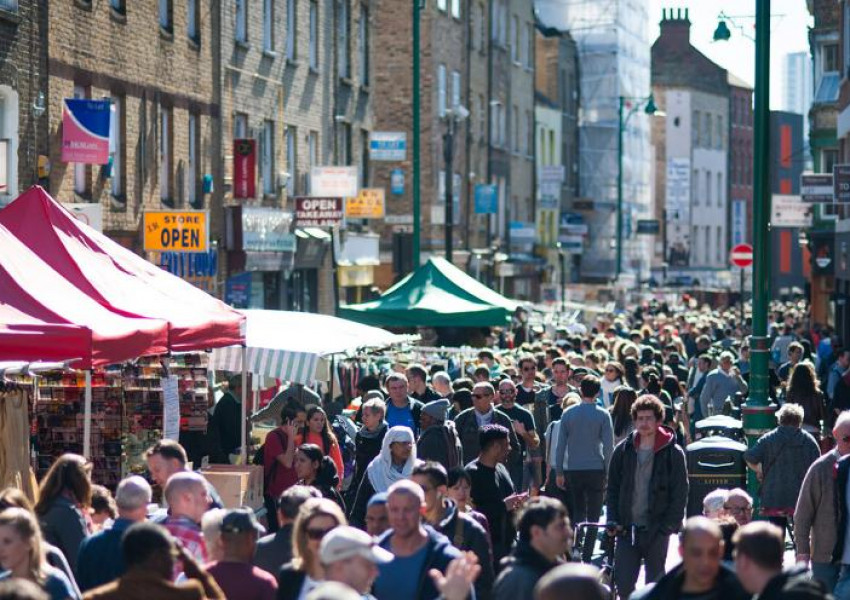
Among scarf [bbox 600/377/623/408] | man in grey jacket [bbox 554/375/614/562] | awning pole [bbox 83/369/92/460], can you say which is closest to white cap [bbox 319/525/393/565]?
awning pole [bbox 83/369/92/460]

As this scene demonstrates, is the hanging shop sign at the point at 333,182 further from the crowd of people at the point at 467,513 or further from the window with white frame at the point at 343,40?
the crowd of people at the point at 467,513

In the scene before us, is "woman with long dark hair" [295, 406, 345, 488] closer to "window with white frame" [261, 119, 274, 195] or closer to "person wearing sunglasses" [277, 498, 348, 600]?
"person wearing sunglasses" [277, 498, 348, 600]

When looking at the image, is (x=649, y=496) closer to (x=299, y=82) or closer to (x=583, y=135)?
(x=299, y=82)

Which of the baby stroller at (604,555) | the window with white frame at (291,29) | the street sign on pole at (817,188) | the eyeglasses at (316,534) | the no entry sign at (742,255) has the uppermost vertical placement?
the window with white frame at (291,29)

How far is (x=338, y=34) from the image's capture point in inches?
1704

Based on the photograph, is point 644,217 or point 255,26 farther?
point 644,217

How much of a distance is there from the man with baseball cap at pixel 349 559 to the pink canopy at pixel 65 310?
4984 millimetres

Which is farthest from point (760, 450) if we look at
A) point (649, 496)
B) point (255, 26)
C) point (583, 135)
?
point (583, 135)

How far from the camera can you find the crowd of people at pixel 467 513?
8.03m

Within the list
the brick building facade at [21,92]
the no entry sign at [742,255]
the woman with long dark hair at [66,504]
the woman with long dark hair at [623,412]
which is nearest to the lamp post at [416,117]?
the no entry sign at [742,255]

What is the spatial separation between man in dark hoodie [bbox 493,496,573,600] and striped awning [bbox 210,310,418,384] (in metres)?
10.6

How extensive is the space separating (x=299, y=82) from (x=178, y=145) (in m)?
8.22

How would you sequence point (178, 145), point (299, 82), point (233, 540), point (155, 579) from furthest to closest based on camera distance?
point (299, 82) < point (178, 145) < point (233, 540) < point (155, 579)

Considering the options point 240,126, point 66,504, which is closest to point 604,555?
point 66,504
